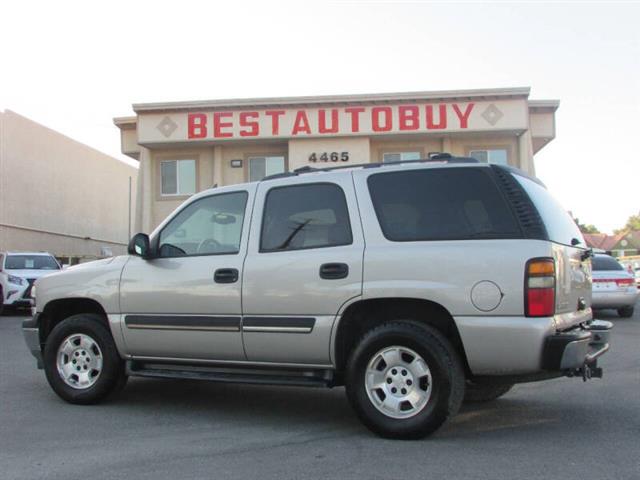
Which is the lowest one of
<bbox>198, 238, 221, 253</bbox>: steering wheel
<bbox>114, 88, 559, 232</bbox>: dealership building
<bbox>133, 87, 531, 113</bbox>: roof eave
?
<bbox>198, 238, 221, 253</bbox>: steering wheel

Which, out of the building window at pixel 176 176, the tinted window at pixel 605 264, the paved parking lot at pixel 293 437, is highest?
the building window at pixel 176 176

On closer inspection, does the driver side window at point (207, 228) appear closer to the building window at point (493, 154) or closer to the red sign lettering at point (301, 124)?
the red sign lettering at point (301, 124)

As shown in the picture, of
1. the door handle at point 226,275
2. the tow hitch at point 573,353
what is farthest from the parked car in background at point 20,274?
the tow hitch at point 573,353

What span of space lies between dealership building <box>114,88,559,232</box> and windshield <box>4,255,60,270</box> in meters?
6.75

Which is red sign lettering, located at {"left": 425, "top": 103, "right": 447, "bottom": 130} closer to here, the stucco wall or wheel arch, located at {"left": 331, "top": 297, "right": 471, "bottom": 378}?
wheel arch, located at {"left": 331, "top": 297, "right": 471, "bottom": 378}

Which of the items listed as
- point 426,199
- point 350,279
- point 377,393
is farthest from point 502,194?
point 377,393

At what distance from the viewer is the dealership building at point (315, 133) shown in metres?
23.0

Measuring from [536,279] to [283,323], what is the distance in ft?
6.32

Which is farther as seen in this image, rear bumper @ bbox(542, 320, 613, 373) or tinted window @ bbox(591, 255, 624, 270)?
tinted window @ bbox(591, 255, 624, 270)

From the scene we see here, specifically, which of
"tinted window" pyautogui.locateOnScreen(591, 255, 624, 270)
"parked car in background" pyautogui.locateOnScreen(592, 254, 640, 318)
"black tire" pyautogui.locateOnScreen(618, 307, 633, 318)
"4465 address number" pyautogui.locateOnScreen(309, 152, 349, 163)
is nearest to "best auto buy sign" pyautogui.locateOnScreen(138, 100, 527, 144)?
"4465 address number" pyautogui.locateOnScreen(309, 152, 349, 163)

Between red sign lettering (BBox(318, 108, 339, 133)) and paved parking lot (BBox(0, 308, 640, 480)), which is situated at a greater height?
red sign lettering (BBox(318, 108, 339, 133))

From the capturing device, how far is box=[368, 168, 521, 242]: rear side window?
494cm

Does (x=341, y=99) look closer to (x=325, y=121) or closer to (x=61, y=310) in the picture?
A: (x=325, y=121)

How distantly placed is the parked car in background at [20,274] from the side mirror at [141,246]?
11109 millimetres
